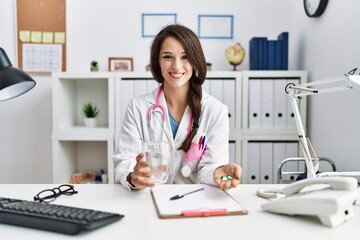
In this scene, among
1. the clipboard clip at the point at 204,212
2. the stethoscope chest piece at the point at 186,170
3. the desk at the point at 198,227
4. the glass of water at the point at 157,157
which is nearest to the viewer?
the desk at the point at 198,227

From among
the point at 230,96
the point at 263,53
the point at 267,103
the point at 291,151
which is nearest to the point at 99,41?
the point at 230,96

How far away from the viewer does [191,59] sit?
1.51 m

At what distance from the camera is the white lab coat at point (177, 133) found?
147cm

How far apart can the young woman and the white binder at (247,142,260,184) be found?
876 mm

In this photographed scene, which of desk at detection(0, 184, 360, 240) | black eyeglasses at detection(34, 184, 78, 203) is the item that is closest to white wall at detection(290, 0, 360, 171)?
desk at detection(0, 184, 360, 240)

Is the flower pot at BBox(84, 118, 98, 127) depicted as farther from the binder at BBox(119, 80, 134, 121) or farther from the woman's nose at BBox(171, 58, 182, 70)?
the woman's nose at BBox(171, 58, 182, 70)

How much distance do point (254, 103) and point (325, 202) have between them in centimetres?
161

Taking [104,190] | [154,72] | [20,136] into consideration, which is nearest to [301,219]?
[104,190]

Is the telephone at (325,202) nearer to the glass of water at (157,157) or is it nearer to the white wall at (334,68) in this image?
the glass of water at (157,157)

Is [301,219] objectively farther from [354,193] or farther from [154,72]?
[154,72]

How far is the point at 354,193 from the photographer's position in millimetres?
838

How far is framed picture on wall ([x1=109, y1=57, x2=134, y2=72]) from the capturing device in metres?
2.65

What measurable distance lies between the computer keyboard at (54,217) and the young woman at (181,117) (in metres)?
0.58

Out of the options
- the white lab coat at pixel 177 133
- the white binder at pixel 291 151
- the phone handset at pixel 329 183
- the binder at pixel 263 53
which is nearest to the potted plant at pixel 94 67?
the white lab coat at pixel 177 133
